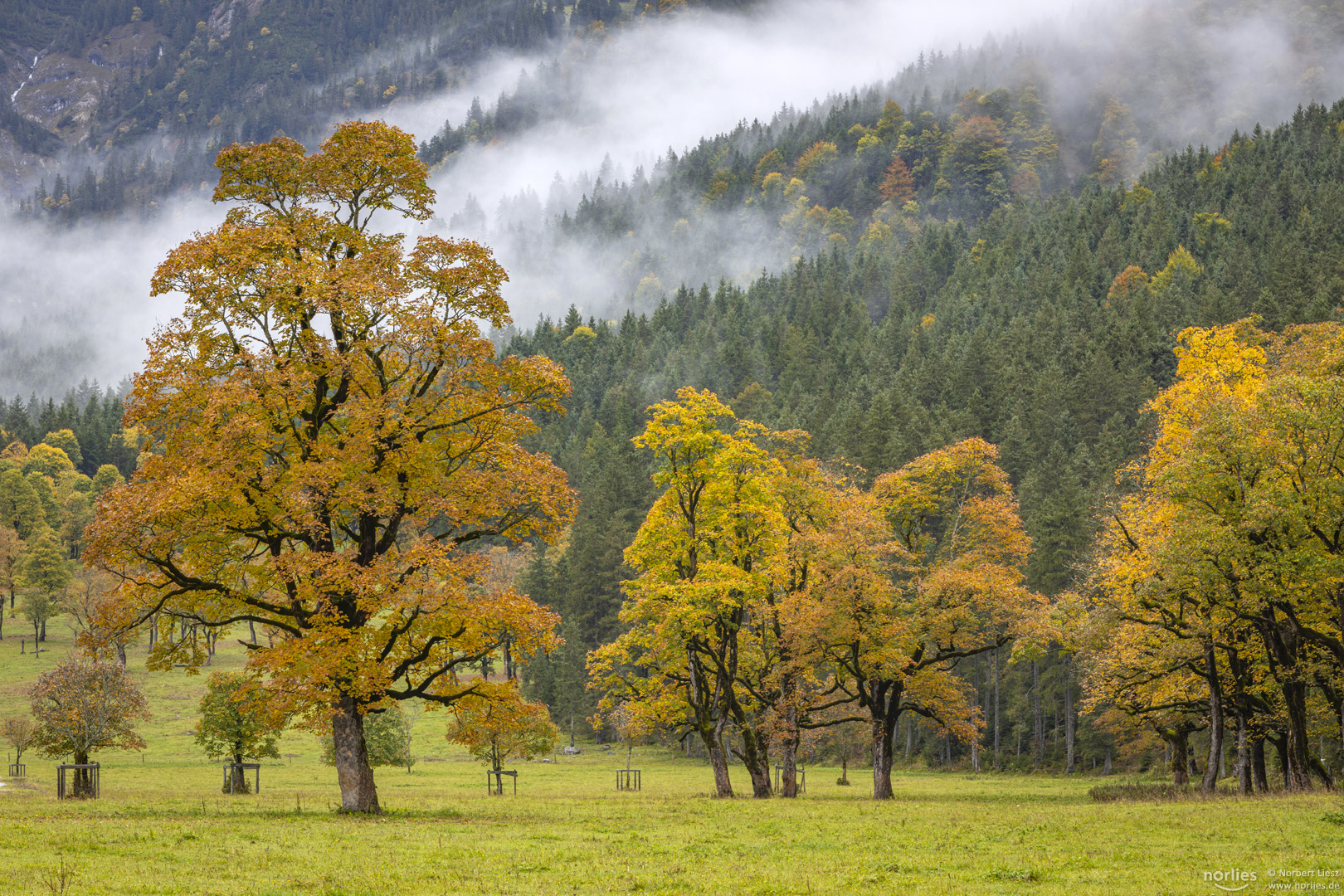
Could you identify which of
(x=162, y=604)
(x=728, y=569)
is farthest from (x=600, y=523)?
(x=162, y=604)

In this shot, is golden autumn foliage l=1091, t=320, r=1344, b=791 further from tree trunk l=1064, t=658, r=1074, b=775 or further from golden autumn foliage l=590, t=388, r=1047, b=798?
tree trunk l=1064, t=658, r=1074, b=775

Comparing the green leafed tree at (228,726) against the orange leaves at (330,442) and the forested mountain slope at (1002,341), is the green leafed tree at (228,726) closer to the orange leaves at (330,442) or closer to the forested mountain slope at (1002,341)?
the orange leaves at (330,442)

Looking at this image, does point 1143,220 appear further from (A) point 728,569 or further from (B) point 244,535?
(B) point 244,535

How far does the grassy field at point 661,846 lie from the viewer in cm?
1527

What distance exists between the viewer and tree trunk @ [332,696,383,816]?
2534 cm

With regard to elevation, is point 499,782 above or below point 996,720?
above

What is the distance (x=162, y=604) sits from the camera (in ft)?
82.6

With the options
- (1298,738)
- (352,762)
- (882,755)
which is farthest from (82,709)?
(1298,738)

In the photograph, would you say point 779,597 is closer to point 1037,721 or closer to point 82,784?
point 82,784

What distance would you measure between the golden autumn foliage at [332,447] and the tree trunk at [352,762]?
2.0 inches

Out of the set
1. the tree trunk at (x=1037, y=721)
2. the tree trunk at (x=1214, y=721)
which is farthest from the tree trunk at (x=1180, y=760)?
the tree trunk at (x=1037, y=721)

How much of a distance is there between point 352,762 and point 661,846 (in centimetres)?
991

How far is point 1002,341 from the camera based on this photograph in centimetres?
11819

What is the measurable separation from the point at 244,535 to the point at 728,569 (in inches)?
678
